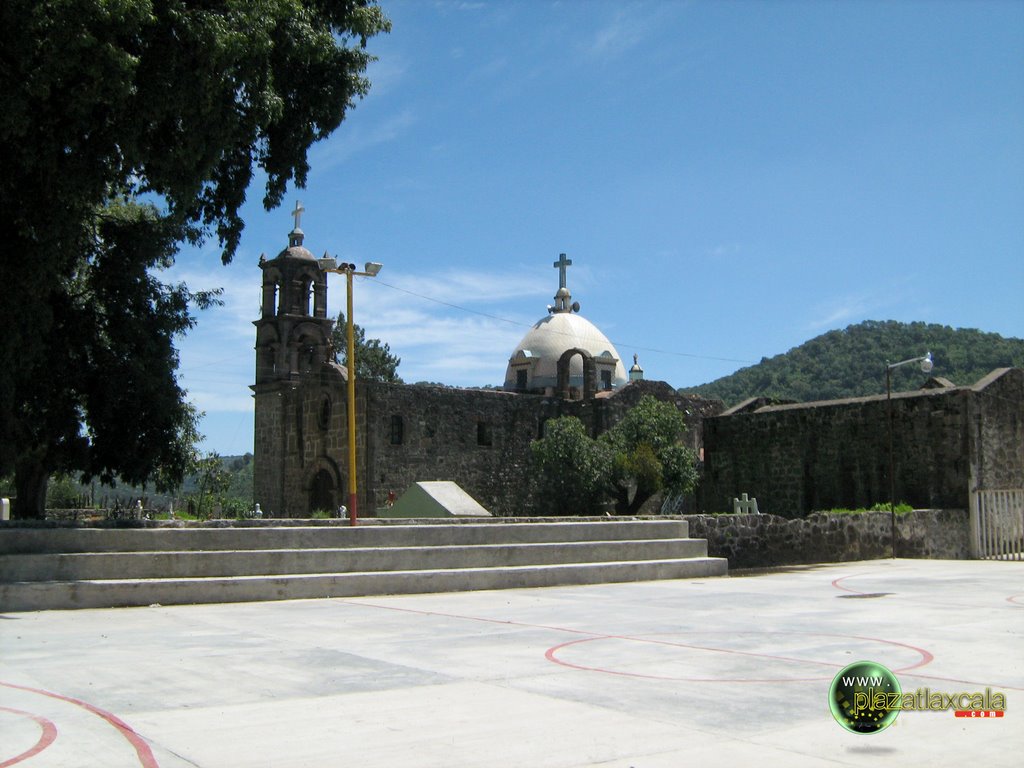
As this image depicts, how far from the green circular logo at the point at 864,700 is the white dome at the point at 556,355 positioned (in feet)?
136

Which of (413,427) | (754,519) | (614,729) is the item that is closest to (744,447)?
(754,519)

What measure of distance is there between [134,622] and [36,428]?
7.96m

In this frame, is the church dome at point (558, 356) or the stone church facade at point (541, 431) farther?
the church dome at point (558, 356)

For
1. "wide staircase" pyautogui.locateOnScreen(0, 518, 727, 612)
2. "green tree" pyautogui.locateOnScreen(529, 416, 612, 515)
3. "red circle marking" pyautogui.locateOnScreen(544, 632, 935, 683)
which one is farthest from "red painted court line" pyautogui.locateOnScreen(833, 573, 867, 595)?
"green tree" pyautogui.locateOnScreen(529, 416, 612, 515)

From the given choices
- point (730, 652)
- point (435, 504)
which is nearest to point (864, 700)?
point (730, 652)

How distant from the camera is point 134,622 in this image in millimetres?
9812

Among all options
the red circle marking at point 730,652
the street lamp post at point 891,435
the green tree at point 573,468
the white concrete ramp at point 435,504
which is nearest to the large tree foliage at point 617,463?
the green tree at point 573,468

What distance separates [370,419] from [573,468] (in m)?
7.65

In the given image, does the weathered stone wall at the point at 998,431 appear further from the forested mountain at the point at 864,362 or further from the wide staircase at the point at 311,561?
the forested mountain at the point at 864,362

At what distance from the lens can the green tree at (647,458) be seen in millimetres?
34219

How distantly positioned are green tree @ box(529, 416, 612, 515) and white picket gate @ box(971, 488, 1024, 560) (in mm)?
13913

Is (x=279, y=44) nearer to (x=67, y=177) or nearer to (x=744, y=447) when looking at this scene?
(x=67, y=177)

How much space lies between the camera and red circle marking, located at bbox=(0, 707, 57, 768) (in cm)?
451

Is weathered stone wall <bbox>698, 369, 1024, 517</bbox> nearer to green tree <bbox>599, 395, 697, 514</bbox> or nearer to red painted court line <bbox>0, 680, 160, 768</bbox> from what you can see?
green tree <bbox>599, 395, 697, 514</bbox>
